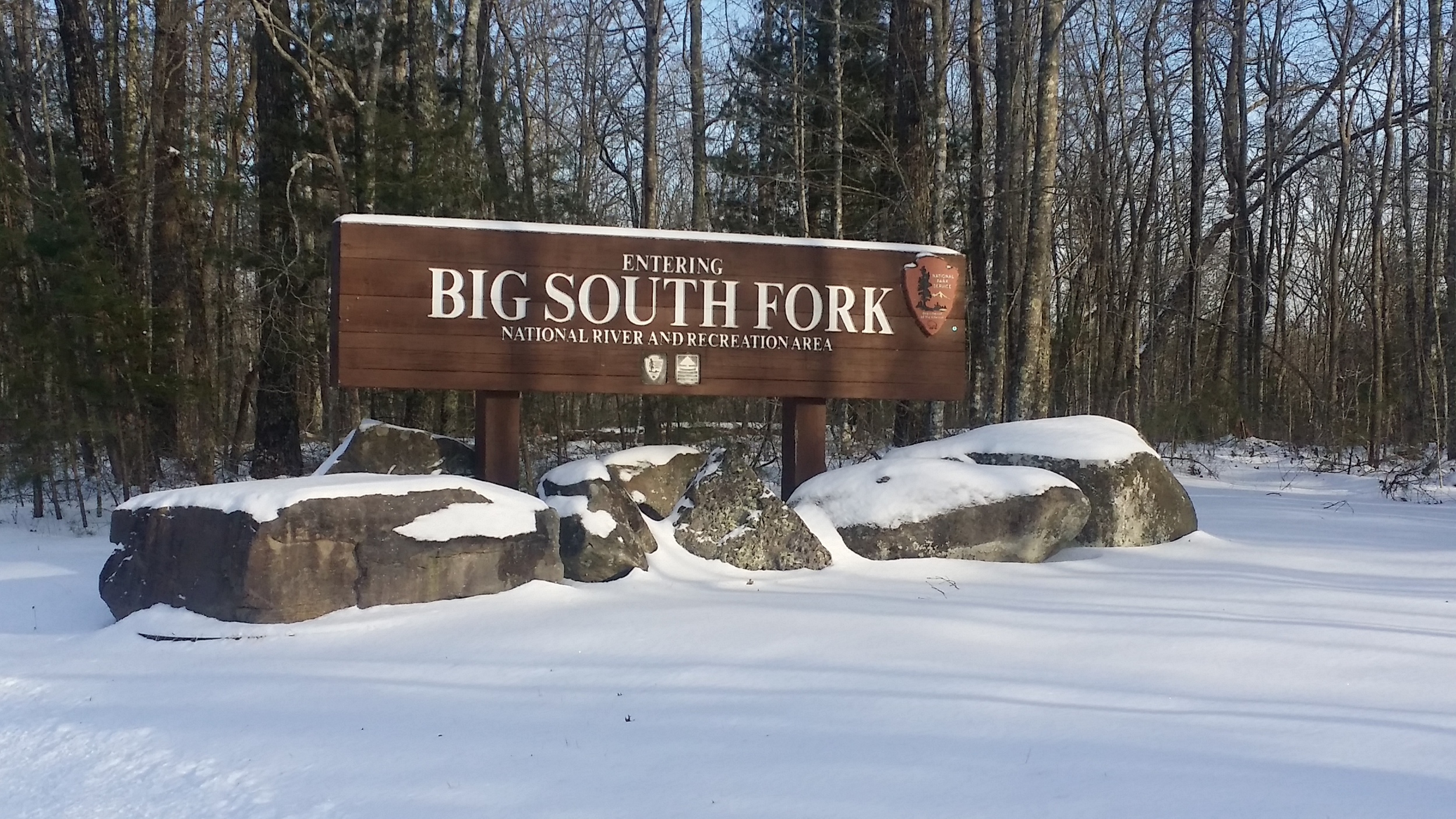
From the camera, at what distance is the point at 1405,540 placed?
758 centimetres

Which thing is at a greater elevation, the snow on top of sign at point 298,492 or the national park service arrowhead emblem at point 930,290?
the national park service arrowhead emblem at point 930,290

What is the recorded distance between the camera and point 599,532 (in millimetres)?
6547

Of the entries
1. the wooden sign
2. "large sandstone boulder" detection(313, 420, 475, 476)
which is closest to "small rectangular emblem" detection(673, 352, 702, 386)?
the wooden sign

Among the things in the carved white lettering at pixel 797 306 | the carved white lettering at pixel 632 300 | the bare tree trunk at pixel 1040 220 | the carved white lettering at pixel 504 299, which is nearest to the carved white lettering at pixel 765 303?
the carved white lettering at pixel 797 306

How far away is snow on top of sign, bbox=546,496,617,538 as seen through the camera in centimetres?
656

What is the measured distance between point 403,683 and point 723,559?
2.84 metres

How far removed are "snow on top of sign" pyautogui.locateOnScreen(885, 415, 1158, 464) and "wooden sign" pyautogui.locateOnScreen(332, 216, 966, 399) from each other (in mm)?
459

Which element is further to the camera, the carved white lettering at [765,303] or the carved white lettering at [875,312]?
the carved white lettering at [875,312]

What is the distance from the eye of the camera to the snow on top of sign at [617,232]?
7434 mm

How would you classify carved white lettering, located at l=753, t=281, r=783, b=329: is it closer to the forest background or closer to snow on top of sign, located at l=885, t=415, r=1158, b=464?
snow on top of sign, located at l=885, t=415, r=1158, b=464

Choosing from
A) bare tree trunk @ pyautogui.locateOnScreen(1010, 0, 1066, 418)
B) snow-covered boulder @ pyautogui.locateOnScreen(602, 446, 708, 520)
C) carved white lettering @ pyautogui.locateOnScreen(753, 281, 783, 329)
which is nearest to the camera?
snow-covered boulder @ pyautogui.locateOnScreen(602, 446, 708, 520)

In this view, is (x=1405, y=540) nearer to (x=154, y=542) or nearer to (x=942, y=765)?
(x=942, y=765)

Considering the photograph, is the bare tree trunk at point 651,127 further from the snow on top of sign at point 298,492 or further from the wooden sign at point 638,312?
the snow on top of sign at point 298,492

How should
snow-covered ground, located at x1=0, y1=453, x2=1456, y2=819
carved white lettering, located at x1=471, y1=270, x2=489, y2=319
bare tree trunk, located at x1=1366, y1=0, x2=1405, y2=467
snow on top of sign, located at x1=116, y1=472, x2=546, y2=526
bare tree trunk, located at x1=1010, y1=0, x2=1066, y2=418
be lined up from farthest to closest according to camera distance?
1. bare tree trunk, located at x1=1366, y1=0, x2=1405, y2=467
2. bare tree trunk, located at x1=1010, y1=0, x2=1066, y2=418
3. carved white lettering, located at x1=471, y1=270, x2=489, y2=319
4. snow on top of sign, located at x1=116, y1=472, x2=546, y2=526
5. snow-covered ground, located at x1=0, y1=453, x2=1456, y2=819
